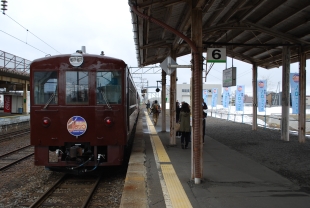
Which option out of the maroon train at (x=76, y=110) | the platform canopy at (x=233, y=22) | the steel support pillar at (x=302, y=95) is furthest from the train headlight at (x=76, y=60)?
the steel support pillar at (x=302, y=95)

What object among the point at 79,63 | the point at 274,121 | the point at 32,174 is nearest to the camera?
the point at 79,63

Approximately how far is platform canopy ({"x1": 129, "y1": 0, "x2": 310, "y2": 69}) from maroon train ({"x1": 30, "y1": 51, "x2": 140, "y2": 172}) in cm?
186

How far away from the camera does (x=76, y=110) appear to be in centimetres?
657

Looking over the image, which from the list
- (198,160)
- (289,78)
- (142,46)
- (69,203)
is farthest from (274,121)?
(69,203)

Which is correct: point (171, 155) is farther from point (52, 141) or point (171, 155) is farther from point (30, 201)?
point (30, 201)

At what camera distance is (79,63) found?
21.5 ft

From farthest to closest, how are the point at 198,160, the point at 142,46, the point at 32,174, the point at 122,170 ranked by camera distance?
the point at 142,46 → the point at 122,170 → the point at 32,174 → the point at 198,160

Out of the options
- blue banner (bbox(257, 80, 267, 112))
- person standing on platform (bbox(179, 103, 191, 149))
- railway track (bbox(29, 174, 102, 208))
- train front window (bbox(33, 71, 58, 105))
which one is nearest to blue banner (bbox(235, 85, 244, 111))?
blue banner (bbox(257, 80, 267, 112))

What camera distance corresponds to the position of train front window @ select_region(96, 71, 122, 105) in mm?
6676

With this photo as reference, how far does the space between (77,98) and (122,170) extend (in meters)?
2.69

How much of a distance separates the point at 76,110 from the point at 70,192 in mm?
1744

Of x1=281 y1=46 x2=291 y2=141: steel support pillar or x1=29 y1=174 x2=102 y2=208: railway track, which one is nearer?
x1=29 y1=174 x2=102 y2=208: railway track

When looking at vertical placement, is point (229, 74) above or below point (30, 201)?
above

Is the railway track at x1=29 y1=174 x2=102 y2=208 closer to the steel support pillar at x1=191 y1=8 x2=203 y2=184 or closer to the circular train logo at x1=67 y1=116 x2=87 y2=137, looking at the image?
the circular train logo at x1=67 y1=116 x2=87 y2=137
